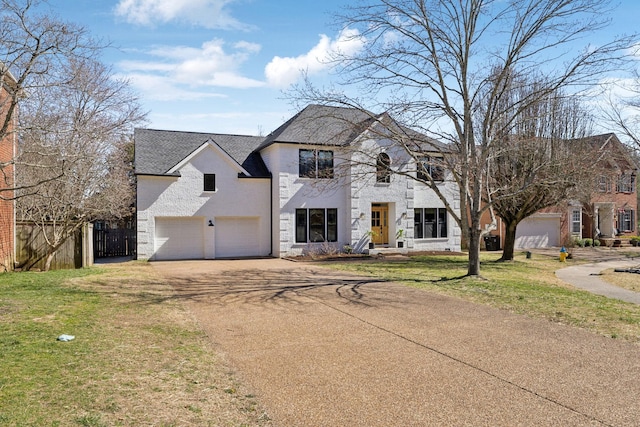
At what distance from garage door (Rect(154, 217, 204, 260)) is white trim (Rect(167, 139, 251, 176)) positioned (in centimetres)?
258

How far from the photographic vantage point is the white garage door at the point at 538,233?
1325 inches

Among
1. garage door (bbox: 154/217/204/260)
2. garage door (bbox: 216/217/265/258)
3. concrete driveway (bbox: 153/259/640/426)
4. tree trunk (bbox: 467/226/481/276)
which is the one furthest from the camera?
garage door (bbox: 216/217/265/258)

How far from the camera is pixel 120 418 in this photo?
4.50 metres

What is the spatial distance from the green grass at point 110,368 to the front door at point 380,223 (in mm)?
17246

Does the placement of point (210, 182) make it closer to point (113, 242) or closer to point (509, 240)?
point (113, 242)

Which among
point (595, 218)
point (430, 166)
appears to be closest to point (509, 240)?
point (430, 166)

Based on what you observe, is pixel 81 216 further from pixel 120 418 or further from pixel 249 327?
pixel 120 418

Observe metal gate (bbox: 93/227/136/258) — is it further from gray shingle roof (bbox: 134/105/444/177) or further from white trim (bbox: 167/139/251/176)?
white trim (bbox: 167/139/251/176)

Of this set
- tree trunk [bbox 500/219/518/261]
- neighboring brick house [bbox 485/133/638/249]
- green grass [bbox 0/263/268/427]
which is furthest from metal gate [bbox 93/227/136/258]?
neighboring brick house [bbox 485/133/638/249]

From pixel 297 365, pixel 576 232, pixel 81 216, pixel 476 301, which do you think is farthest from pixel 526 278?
pixel 576 232

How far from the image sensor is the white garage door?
33656mm

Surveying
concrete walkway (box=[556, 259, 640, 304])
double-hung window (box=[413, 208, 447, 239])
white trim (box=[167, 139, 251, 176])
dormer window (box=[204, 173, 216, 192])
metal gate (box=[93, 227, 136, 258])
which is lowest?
concrete walkway (box=[556, 259, 640, 304])

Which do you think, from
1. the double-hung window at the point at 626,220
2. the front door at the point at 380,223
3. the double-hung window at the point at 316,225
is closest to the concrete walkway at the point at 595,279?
the front door at the point at 380,223

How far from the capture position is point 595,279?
17.9 meters
